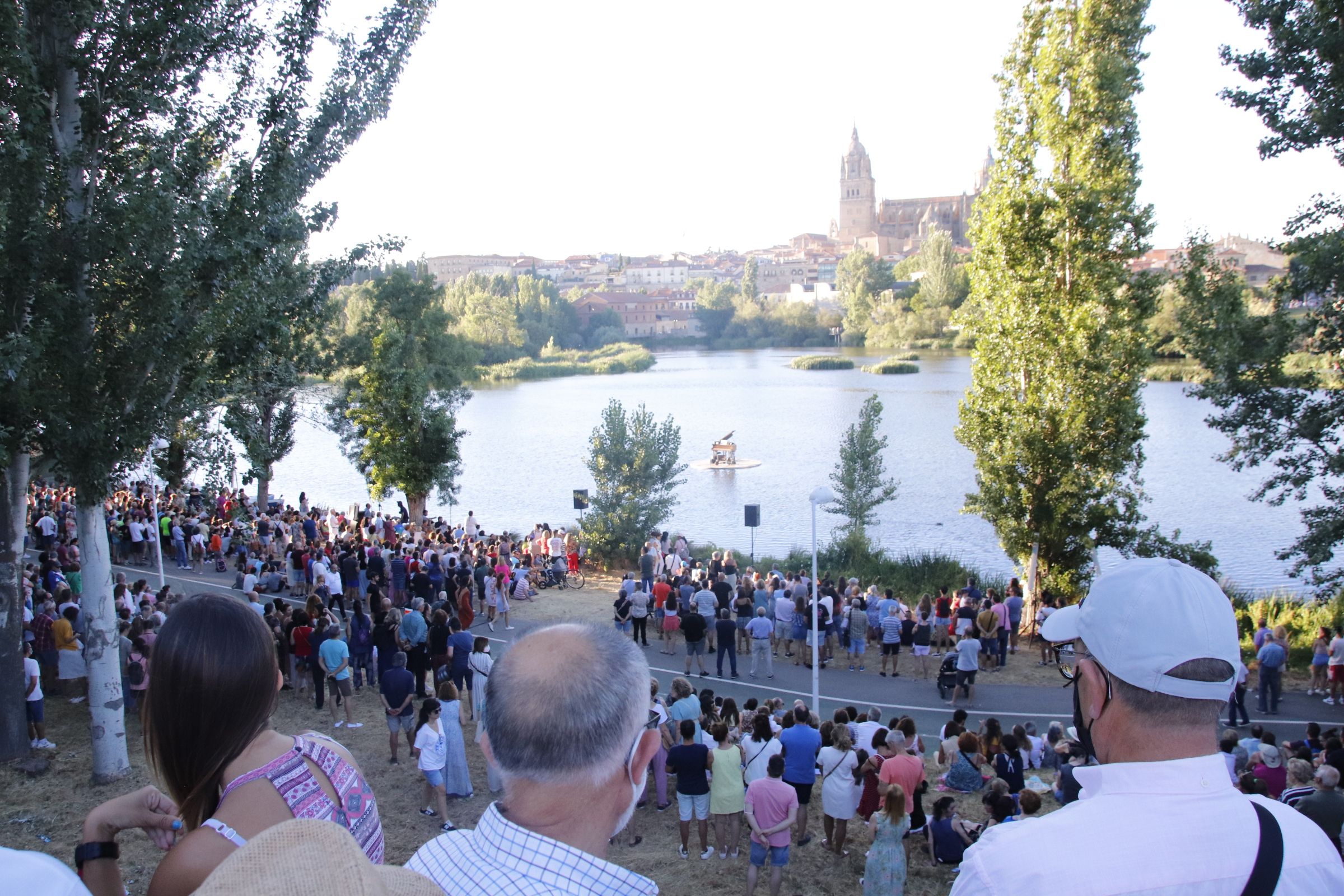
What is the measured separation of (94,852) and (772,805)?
5.21 m

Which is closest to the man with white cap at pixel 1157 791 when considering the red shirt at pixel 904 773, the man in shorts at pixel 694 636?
the red shirt at pixel 904 773

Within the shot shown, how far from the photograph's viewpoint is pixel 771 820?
6.59 m

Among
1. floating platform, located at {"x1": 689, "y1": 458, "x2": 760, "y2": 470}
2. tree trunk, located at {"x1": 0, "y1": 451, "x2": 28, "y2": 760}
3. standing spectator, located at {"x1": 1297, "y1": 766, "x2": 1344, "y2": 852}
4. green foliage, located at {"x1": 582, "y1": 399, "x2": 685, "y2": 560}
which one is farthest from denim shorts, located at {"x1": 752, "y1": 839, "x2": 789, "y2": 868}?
floating platform, located at {"x1": 689, "y1": 458, "x2": 760, "y2": 470}

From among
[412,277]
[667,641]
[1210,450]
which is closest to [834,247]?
[1210,450]

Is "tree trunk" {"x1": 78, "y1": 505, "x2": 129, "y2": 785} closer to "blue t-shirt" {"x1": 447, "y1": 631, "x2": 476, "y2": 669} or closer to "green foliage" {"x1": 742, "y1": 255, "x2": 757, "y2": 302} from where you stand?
"blue t-shirt" {"x1": 447, "y1": 631, "x2": 476, "y2": 669}

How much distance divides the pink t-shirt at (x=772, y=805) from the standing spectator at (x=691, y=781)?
0.69m

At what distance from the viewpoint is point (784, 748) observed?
24.7 feet

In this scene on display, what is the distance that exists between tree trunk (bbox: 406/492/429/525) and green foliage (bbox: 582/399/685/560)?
16.9 feet

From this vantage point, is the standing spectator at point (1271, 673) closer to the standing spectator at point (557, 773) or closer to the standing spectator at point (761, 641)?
the standing spectator at point (761, 641)

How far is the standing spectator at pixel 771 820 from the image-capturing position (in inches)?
259

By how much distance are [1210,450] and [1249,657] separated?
29.8 metres

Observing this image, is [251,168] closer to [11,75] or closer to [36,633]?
[11,75]

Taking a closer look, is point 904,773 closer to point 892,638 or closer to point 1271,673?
point 892,638

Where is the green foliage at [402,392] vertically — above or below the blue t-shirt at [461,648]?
above
